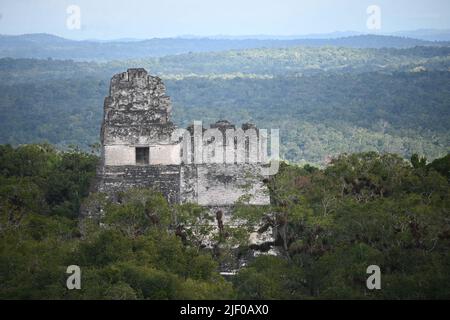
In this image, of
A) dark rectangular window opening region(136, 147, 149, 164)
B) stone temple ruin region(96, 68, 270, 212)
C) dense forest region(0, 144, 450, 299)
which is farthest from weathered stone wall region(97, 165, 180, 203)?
dark rectangular window opening region(136, 147, 149, 164)

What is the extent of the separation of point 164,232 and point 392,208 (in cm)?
572

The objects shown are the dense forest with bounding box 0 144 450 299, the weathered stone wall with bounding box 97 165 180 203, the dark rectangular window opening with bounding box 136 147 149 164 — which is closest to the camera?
the dense forest with bounding box 0 144 450 299

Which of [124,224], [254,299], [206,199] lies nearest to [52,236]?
[124,224]

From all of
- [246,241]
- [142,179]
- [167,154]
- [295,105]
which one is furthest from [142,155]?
[295,105]

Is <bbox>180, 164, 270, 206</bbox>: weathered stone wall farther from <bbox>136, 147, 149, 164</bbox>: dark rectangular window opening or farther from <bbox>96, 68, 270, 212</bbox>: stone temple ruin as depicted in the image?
<bbox>136, 147, 149, 164</bbox>: dark rectangular window opening

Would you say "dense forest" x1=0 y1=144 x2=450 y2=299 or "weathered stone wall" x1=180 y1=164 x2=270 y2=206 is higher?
"weathered stone wall" x1=180 y1=164 x2=270 y2=206

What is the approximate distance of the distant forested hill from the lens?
9919 cm

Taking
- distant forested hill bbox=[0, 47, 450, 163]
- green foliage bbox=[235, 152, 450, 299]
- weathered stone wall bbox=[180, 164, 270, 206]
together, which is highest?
weathered stone wall bbox=[180, 164, 270, 206]

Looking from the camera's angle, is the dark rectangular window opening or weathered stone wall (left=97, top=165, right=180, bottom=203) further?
the dark rectangular window opening

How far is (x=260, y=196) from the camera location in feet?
97.1

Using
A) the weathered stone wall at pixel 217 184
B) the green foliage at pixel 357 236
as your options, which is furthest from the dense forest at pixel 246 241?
the weathered stone wall at pixel 217 184

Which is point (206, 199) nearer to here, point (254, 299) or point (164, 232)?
point (164, 232)

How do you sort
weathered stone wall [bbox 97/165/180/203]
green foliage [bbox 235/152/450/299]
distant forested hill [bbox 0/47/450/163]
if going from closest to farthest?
green foliage [bbox 235/152/450/299]
weathered stone wall [bbox 97/165/180/203]
distant forested hill [bbox 0/47/450/163]

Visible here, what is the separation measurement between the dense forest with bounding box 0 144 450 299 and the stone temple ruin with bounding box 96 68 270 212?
0.57 m
